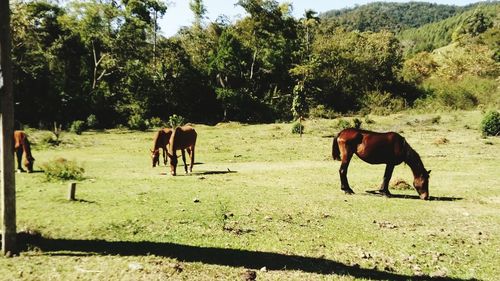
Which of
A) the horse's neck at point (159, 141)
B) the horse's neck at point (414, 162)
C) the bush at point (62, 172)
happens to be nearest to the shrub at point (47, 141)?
the horse's neck at point (159, 141)

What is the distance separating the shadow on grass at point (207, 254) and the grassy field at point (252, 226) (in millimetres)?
21

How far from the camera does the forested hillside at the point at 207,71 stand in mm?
40469

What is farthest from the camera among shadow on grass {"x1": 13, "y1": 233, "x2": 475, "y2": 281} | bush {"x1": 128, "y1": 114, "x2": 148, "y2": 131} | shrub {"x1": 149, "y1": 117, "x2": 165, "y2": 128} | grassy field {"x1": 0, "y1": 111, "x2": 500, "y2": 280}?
shrub {"x1": 149, "y1": 117, "x2": 165, "y2": 128}

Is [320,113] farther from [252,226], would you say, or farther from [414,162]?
[252,226]

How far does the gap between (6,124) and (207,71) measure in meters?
44.3

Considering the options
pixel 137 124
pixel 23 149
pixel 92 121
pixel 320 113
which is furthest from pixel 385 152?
pixel 320 113

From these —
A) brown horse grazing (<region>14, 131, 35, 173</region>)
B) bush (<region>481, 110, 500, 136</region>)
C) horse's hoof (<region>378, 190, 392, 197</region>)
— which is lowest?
horse's hoof (<region>378, 190, 392, 197</region>)

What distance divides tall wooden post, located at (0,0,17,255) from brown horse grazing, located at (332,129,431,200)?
409 inches

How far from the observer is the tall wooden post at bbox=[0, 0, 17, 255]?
7727mm

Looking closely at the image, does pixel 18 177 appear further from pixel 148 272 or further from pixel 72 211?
pixel 148 272

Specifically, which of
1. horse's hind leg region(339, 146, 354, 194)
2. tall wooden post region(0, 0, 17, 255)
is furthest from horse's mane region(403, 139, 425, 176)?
tall wooden post region(0, 0, 17, 255)

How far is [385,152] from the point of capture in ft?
48.2

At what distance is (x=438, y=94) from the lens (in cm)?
5275

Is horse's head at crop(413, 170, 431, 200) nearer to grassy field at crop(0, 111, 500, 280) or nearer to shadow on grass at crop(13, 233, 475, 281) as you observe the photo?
grassy field at crop(0, 111, 500, 280)
